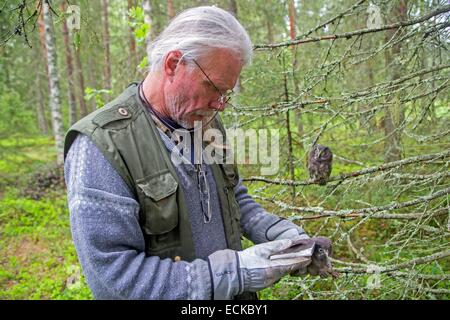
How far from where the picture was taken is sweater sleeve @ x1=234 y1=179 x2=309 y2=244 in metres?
2.06

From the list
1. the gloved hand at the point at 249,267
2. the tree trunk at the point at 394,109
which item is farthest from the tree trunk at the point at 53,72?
the gloved hand at the point at 249,267

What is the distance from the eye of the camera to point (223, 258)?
158cm

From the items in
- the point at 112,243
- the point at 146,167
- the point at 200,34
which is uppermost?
the point at 200,34

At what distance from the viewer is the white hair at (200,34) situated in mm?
1723

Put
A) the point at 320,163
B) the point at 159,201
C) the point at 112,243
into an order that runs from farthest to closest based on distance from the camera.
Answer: the point at 320,163, the point at 159,201, the point at 112,243

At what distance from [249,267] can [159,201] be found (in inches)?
19.3

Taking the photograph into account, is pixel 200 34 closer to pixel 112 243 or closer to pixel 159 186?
pixel 159 186

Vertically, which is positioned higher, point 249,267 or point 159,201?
point 159,201

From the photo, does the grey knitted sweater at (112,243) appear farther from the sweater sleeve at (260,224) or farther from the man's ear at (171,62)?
the sweater sleeve at (260,224)

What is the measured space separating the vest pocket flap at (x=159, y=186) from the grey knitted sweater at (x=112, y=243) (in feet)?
0.22

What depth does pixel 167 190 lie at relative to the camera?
5.16 feet

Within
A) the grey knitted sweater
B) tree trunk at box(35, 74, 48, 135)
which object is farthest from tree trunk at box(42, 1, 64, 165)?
tree trunk at box(35, 74, 48, 135)

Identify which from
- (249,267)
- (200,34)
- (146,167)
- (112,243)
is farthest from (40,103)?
(249,267)
